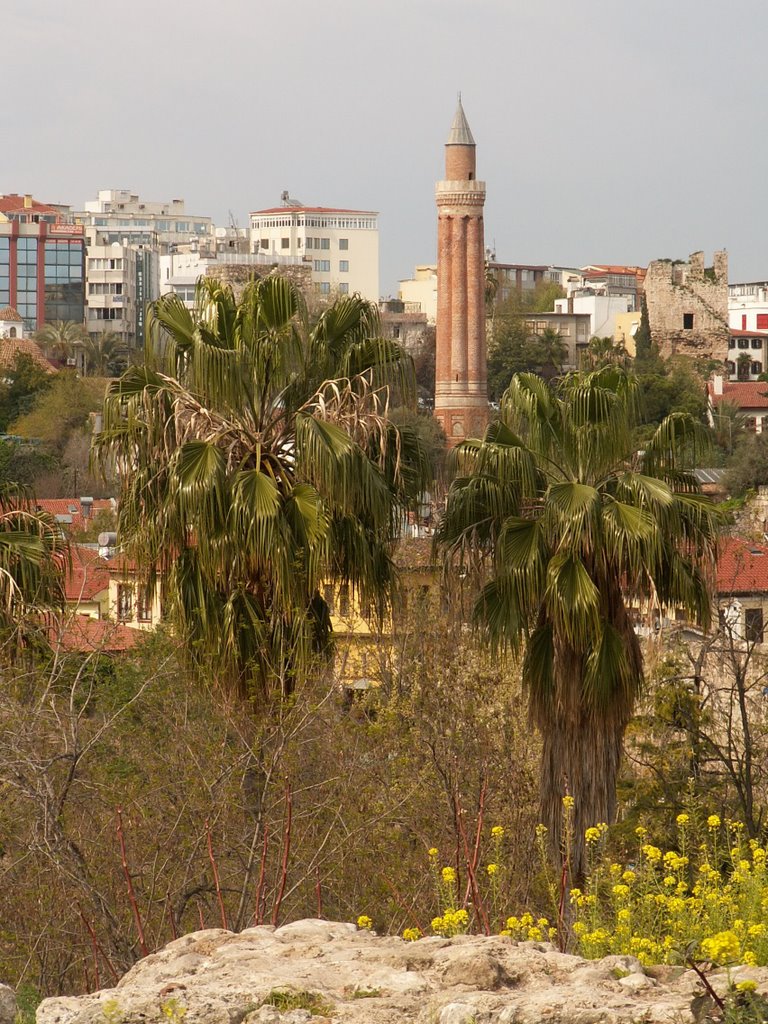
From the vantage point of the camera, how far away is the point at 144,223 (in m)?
126

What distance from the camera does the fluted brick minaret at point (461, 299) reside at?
64188 mm

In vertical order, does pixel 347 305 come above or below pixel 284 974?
above

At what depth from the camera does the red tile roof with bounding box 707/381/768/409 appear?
71.8 metres

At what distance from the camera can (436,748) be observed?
436 inches

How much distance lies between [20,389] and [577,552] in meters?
58.5

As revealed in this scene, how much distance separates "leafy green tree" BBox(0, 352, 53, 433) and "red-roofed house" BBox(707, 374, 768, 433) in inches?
1046

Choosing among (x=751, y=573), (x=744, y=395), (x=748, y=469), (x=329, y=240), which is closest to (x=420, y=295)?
(x=329, y=240)

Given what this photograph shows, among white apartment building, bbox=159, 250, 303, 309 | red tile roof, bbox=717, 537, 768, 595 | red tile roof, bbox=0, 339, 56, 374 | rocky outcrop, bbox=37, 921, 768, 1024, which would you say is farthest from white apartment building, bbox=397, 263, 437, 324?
rocky outcrop, bbox=37, 921, 768, 1024

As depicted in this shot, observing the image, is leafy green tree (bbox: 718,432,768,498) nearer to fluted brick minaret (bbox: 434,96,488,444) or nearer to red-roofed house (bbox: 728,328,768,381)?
fluted brick minaret (bbox: 434,96,488,444)

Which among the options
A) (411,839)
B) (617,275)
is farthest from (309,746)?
(617,275)

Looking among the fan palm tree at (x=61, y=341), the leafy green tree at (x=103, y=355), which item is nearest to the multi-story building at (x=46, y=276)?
the fan palm tree at (x=61, y=341)

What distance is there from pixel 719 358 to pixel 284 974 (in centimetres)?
8344

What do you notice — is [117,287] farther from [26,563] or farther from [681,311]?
[26,563]

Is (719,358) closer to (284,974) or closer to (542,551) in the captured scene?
(542,551)
